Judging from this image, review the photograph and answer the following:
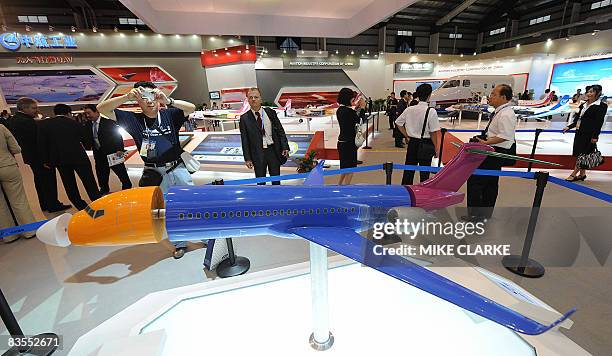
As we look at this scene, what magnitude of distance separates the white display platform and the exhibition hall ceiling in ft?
14.0

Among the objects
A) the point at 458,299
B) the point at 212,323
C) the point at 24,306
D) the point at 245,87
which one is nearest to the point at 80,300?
the point at 24,306

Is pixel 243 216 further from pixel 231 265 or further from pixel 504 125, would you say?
pixel 504 125

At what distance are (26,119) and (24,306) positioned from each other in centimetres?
376

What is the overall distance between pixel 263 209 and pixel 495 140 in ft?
10.7

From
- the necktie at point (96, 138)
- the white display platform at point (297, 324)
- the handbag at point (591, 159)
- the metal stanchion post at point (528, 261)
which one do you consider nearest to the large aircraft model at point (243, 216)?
the white display platform at point (297, 324)

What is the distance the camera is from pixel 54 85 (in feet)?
56.6

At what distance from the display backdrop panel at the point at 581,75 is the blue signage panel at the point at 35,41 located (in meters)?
29.6

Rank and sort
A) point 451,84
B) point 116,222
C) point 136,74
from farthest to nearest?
point 136,74
point 451,84
point 116,222

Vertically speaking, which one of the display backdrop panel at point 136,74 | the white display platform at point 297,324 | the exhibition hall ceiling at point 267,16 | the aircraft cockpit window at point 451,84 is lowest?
the white display platform at point 297,324

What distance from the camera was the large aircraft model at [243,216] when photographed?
1532 mm

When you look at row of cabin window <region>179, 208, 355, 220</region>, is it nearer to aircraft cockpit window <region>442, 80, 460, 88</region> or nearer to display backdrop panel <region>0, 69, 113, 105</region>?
aircraft cockpit window <region>442, 80, 460, 88</region>

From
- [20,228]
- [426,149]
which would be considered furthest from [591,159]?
[20,228]

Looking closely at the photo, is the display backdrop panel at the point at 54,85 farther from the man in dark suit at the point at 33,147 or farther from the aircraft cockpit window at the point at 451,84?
the aircraft cockpit window at the point at 451,84

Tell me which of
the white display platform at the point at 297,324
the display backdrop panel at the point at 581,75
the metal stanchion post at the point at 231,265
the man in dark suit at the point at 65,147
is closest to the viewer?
the white display platform at the point at 297,324
